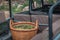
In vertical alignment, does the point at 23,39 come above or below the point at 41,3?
below

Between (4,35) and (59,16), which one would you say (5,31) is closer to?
(4,35)

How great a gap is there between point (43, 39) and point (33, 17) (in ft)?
3.75

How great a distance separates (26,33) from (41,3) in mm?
2350

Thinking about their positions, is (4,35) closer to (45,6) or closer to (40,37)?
(40,37)

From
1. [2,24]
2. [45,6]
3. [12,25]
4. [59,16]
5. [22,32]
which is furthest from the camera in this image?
[45,6]

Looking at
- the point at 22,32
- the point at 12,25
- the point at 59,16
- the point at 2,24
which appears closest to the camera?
the point at 22,32

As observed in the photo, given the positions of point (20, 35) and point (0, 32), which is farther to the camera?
point (0, 32)

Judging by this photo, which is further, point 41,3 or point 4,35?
point 41,3

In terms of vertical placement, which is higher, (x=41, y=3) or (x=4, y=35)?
(x=41, y=3)

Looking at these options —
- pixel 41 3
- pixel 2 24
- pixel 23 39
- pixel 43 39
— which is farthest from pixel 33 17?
pixel 41 3

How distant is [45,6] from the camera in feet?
14.5

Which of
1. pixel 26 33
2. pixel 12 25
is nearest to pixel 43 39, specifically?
pixel 26 33

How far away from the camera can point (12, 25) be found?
2570 mm

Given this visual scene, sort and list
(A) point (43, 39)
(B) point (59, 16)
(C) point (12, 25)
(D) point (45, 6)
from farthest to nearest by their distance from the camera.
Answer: (D) point (45, 6) < (B) point (59, 16) < (C) point (12, 25) < (A) point (43, 39)
